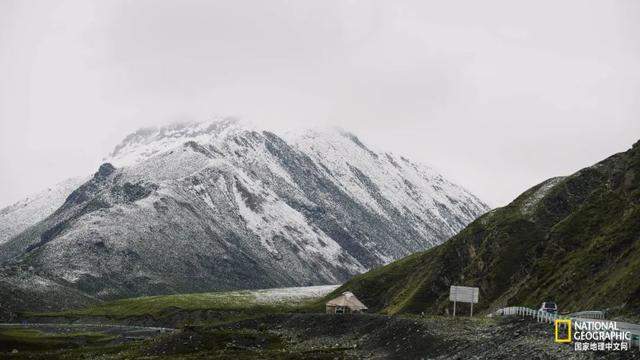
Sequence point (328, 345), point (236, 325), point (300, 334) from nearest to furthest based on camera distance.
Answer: point (328, 345) → point (300, 334) → point (236, 325)

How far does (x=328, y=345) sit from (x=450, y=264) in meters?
102

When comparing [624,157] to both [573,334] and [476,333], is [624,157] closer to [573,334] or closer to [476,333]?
[476,333]

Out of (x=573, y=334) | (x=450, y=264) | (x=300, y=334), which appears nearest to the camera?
(x=573, y=334)

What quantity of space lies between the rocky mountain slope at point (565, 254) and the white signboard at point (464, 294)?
554 inches

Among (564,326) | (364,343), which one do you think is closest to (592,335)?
(564,326)

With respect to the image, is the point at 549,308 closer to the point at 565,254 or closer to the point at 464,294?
the point at 464,294

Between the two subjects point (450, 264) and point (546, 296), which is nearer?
point (546, 296)

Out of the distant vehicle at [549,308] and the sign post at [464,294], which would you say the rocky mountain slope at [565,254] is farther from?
the sign post at [464,294]

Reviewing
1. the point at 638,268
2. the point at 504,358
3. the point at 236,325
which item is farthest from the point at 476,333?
the point at 236,325

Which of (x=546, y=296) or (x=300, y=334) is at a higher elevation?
(x=546, y=296)

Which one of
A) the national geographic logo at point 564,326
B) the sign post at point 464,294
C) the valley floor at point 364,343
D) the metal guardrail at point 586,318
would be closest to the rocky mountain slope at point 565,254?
the metal guardrail at point 586,318

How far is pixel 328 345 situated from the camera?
103938 mm

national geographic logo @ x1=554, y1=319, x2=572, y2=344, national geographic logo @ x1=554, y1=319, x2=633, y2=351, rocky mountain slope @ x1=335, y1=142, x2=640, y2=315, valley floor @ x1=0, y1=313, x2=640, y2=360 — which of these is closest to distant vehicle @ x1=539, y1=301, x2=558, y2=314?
rocky mountain slope @ x1=335, y1=142, x2=640, y2=315

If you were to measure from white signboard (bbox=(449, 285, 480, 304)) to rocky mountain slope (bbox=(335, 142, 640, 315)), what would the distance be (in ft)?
46.1
